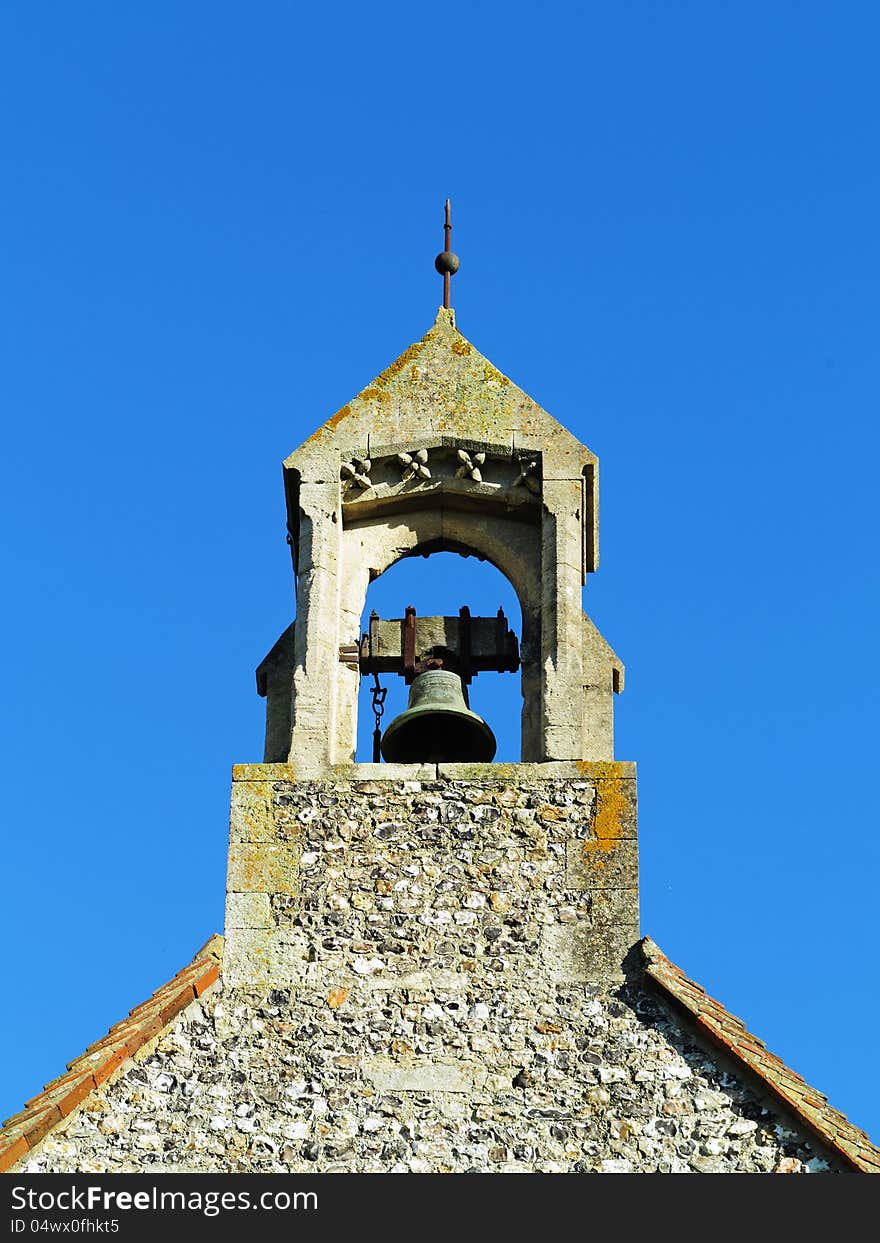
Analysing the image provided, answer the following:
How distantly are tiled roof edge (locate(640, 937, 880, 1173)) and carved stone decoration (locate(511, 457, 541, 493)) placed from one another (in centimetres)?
303

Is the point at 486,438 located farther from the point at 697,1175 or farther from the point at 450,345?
the point at 697,1175

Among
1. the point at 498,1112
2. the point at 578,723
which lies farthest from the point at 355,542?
the point at 498,1112

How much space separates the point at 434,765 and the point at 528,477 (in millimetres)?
2043

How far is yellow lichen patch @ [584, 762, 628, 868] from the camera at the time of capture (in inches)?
560

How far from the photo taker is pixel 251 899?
1416 cm

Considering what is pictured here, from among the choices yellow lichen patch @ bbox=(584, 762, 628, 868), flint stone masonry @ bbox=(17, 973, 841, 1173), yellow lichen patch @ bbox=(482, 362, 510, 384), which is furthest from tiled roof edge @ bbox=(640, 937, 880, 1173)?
yellow lichen patch @ bbox=(482, 362, 510, 384)

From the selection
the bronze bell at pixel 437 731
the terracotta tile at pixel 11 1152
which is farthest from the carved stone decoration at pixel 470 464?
the terracotta tile at pixel 11 1152

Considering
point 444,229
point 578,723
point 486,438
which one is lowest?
point 578,723

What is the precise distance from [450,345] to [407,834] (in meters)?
3.47

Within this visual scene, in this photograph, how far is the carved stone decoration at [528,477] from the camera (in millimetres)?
15703

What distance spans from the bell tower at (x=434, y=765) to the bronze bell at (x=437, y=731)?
1 centimetres

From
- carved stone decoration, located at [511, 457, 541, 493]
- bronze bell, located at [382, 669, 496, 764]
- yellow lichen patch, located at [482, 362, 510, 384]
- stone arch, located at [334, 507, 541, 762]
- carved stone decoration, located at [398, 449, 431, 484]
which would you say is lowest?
bronze bell, located at [382, 669, 496, 764]

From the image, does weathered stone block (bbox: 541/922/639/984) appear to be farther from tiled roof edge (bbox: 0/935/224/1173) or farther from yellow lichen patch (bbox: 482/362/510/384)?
yellow lichen patch (bbox: 482/362/510/384)

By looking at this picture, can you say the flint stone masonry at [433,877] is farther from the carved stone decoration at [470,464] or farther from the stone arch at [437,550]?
the carved stone decoration at [470,464]
